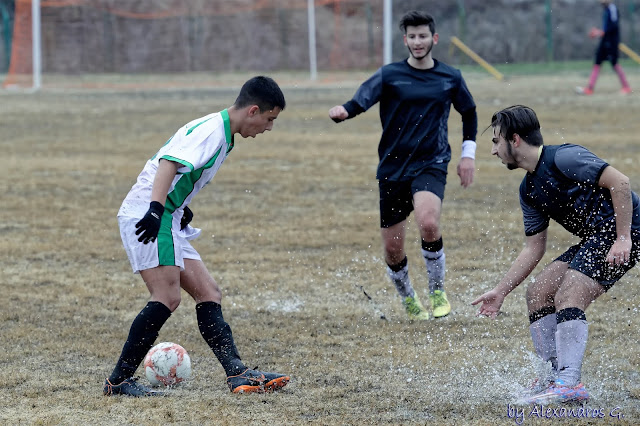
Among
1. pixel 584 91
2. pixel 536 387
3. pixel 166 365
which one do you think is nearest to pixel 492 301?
pixel 536 387

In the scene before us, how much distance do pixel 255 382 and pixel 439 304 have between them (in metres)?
1.83

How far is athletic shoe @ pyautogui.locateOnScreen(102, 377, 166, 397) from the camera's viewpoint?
4.40 m

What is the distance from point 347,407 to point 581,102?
15616mm

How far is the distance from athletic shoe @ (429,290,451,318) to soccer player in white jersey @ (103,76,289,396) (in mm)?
1654

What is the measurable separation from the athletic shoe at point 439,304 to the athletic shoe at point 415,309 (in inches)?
2.4

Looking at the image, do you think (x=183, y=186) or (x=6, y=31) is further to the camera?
(x=6, y=31)

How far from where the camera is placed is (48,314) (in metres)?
5.89

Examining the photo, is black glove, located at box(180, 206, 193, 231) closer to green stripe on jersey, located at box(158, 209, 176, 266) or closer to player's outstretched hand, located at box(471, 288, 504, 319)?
green stripe on jersey, located at box(158, 209, 176, 266)

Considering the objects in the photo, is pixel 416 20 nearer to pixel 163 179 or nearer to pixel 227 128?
pixel 227 128

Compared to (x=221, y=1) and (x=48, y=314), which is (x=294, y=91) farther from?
(x=48, y=314)

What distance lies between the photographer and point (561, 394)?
13.3 ft

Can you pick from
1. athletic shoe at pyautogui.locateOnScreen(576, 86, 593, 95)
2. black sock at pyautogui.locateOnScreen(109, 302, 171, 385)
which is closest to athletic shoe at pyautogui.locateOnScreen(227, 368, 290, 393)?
black sock at pyautogui.locateOnScreen(109, 302, 171, 385)

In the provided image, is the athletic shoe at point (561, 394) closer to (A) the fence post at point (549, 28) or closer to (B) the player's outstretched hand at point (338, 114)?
(B) the player's outstretched hand at point (338, 114)

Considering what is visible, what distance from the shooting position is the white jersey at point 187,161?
4258 mm
